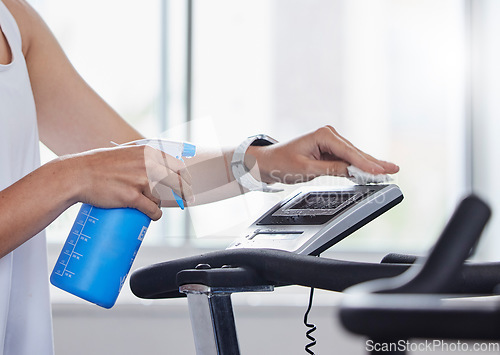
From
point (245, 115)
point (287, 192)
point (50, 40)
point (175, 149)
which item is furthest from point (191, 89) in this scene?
point (175, 149)

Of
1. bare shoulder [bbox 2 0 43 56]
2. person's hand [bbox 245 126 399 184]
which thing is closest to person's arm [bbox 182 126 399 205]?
person's hand [bbox 245 126 399 184]

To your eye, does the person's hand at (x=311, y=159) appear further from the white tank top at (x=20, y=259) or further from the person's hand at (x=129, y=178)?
the white tank top at (x=20, y=259)

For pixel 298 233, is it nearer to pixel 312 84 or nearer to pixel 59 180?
pixel 59 180

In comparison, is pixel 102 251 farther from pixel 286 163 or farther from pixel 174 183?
pixel 286 163

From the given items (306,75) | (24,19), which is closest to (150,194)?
(24,19)

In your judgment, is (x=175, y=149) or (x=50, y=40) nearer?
(x=175, y=149)

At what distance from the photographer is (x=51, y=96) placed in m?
1.17

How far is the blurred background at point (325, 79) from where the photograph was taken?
86.5 inches

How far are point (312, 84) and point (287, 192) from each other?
1.29 meters

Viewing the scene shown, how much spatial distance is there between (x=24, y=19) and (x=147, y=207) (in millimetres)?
540

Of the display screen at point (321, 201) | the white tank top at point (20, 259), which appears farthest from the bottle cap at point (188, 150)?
the white tank top at point (20, 259)

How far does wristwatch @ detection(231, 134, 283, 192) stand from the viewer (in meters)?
1.03

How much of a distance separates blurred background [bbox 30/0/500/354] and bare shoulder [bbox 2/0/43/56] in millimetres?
1047

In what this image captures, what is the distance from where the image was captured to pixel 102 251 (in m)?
0.81
